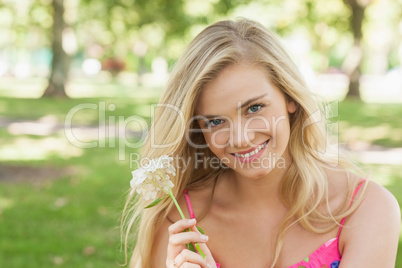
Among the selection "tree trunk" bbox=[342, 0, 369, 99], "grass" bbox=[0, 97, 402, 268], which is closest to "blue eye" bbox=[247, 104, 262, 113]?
"grass" bbox=[0, 97, 402, 268]

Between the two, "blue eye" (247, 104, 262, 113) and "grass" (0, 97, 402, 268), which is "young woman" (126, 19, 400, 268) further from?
"grass" (0, 97, 402, 268)

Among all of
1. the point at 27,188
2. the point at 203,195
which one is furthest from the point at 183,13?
the point at 203,195

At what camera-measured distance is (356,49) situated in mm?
19984

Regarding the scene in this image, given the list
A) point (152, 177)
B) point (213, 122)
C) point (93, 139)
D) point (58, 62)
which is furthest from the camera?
point (58, 62)

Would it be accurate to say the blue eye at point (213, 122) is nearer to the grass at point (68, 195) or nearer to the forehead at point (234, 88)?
the forehead at point (234, 88)

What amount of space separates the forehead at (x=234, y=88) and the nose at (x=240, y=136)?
87 mm

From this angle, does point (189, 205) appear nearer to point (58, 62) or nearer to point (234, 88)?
point (234, 88)

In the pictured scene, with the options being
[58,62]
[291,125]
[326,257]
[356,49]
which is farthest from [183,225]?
[356,49]

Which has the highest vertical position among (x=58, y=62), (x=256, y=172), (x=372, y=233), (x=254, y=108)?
(x=58, y=62)

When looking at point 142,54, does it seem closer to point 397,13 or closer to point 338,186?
point 397,13

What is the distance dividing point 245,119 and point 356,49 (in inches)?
730

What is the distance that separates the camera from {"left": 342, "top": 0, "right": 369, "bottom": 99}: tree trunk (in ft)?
63.5

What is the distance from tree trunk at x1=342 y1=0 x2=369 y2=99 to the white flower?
18360 millimetres

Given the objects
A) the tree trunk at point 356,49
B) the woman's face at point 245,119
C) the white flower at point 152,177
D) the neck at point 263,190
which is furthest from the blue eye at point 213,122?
the tree trunk at point 356,49
